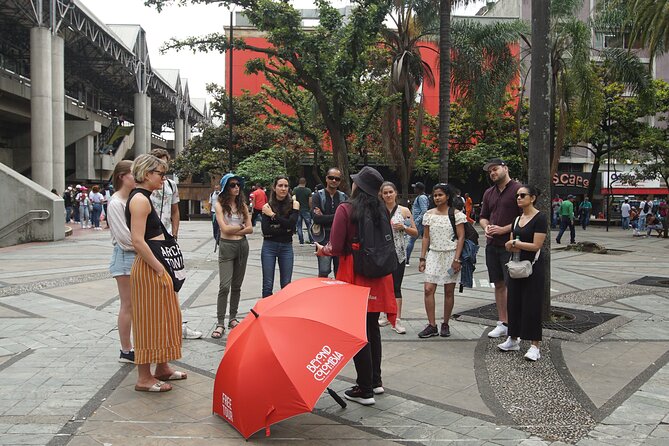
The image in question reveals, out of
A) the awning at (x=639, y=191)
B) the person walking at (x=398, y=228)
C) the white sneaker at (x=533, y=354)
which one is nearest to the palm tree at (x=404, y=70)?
the person walking at (x=398, y=228)

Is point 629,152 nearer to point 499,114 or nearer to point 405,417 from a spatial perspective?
point 499,114

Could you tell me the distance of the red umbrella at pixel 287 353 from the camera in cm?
330

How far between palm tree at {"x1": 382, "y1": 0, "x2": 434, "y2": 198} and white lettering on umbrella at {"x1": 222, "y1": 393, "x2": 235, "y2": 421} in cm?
1595

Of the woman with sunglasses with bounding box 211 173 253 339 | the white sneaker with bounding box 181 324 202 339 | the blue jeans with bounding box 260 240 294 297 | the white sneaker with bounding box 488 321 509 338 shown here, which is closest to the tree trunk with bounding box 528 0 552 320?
the white sneaker with bounding box 488 321 509 338

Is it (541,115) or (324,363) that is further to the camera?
(541,115)

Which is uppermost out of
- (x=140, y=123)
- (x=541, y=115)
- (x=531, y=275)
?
(x=140, y=123)

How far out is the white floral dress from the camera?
5.97 meters

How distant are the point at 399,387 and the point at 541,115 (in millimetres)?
3811

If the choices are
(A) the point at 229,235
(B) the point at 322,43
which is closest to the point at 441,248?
(A) the point at 229,235

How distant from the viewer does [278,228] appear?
6.42 metres

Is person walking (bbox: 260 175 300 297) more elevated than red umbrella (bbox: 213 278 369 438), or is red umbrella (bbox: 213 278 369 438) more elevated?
person walking (bbox: 260 175 300 297)

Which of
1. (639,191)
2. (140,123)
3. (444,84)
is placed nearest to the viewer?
(444,84)

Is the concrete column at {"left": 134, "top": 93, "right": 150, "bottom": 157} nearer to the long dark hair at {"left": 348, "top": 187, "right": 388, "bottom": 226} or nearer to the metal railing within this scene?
the metal railing

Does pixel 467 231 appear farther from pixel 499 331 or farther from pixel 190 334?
pixel 190 334
